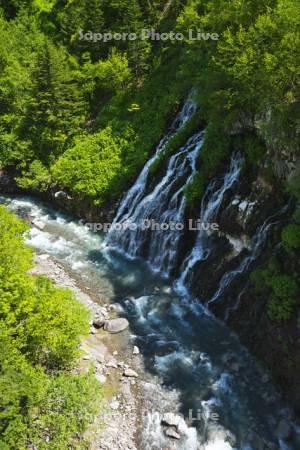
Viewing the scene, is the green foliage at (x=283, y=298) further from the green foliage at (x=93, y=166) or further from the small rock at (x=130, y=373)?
the green foliage at (x=93, y=166)

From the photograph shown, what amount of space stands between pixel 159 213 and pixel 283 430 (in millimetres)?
13503

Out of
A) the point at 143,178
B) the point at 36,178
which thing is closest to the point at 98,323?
the point at 143,178

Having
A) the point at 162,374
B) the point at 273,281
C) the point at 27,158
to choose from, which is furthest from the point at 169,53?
the point at 162,374

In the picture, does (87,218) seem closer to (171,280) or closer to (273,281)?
(171,280)

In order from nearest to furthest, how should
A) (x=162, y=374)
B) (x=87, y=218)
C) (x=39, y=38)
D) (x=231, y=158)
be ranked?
(x=162, y=374), (x=231, y=158), (x=87, y=218), (x=39, y=38)

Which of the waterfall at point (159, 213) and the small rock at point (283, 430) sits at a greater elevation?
the waterfall at point (159, 213)

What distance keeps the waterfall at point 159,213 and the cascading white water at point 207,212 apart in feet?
4.27

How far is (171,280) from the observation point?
2300 cm

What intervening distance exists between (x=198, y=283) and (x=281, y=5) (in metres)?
13.4

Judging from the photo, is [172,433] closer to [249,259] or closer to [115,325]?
[115,325]

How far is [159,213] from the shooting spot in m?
24.7

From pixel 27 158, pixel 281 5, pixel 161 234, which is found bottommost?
pixel 161 234

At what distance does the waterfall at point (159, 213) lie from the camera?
23.6 m

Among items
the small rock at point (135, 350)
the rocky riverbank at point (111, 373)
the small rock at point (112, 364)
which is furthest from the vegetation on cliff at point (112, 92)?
the small rock at point (112, 364)
